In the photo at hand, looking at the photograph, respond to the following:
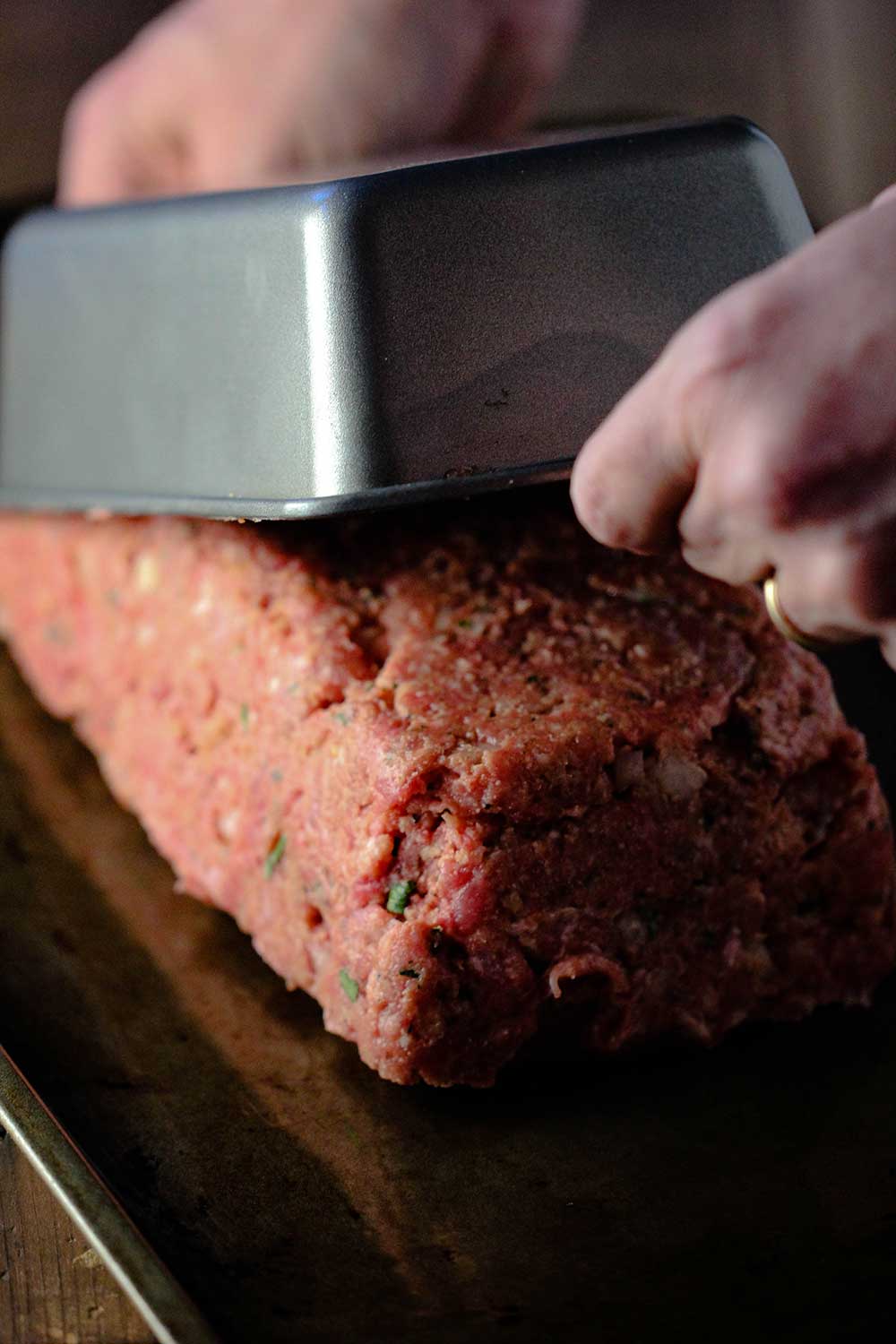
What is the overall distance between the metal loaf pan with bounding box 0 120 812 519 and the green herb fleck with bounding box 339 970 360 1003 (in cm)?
44

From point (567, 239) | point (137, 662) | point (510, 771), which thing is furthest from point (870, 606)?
point (137, 662)

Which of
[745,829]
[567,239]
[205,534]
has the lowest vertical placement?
[745,829]

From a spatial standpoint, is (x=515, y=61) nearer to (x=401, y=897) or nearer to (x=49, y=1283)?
(x=401, y=897)

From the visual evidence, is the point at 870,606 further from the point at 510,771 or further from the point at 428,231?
the point at 428,231

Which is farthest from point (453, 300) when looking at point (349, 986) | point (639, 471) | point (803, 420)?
point (349, 986)

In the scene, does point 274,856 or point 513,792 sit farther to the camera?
point 274,856

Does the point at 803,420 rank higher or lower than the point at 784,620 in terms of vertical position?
higher

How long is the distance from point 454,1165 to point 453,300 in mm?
790

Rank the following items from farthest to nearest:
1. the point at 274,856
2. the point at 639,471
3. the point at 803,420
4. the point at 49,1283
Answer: the point at 274,856
the point at 49,1283
the point at 639,471
the point at 803,420

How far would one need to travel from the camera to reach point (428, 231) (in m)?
1.40

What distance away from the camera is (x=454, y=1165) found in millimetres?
1348

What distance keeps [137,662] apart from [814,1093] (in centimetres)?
98

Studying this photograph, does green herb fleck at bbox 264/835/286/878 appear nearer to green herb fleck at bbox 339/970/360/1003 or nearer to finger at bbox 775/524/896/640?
green herb fleck at bbox 339/970/360/1003

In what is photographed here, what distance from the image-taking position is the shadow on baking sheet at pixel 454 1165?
118 cm
